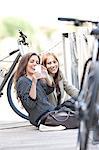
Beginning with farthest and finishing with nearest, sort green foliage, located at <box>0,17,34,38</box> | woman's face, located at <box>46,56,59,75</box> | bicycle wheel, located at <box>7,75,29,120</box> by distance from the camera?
green foliage, located at <box>0,17,34,38</box>, bicycle wheel, located at <box>7,75,29,120</box>, woman's face, located at <box>46,56,59,75</box>

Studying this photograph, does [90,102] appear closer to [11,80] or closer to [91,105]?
[91,105]

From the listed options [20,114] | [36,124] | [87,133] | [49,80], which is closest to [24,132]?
[36,124]

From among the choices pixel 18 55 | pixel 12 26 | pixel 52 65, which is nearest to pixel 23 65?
pixel 52 65

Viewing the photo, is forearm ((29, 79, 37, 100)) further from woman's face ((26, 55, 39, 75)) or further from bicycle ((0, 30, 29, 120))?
bicycle ((0, 30, 29, 120))

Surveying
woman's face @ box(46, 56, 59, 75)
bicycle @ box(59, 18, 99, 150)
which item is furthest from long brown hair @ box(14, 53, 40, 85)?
bicycle @ box(59, 18, 99, 150)

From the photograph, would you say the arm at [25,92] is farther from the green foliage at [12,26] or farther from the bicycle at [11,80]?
the green foliage at [12,26]

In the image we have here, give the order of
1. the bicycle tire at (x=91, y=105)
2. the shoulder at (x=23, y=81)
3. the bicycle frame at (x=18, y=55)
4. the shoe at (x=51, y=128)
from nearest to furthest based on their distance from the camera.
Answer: the bicycle tire at (x=91, y=105), the shoe at (x=51, y=128), the shoulder at (x=23, y=81), the bicycle frame at (x=18, y=55)

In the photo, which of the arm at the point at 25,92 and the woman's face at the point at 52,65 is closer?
the arm at the point at 25,92

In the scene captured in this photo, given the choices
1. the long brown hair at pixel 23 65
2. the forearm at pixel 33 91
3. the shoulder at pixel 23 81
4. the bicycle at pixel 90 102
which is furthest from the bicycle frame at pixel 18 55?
the bicycle at pixel 90 102

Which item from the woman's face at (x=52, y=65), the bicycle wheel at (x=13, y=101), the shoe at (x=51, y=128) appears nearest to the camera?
the shoe at (x=51, y=128)

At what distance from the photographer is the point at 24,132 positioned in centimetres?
399

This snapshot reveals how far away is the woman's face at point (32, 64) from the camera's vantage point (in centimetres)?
413

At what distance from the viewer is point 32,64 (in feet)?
13.6

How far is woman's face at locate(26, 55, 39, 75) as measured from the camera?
163 inches
